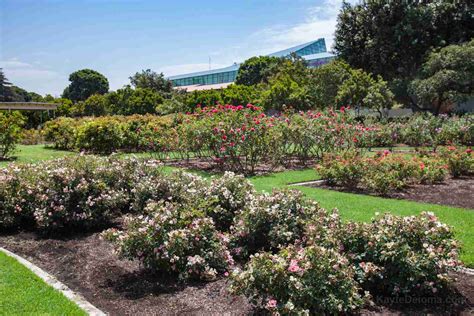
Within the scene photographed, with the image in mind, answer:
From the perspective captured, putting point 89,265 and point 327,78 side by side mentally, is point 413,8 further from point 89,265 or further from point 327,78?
point 89,265

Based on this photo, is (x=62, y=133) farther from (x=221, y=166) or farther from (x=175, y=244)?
(x=175, y=244)

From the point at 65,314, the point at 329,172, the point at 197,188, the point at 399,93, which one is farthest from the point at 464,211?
the point at 399,93

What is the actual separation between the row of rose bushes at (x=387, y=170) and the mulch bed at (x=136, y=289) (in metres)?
4.67

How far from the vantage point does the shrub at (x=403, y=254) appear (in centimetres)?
405

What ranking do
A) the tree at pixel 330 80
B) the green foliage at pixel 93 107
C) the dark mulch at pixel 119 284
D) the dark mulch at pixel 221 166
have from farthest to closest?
the green foliage at pixel 93 107 < the tree at pixel 330 80 < the dark mulch at pixel 221 166 < the dark mulch at pixel 119 284

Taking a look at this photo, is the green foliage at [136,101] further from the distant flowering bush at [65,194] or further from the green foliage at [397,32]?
the distant flowering bush at [65,194]

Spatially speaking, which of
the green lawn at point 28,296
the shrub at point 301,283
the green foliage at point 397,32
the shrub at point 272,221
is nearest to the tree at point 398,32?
the green foliage at point 397,32

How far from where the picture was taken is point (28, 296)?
4.43 m

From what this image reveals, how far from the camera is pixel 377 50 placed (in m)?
31.7

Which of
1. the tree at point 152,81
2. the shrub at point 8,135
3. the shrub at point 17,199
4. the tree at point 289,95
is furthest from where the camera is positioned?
the tree at point 152,81

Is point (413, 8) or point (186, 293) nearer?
point (186, 293)

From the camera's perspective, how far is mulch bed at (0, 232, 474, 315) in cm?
409

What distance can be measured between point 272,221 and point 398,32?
28869mm

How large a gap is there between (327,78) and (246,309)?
25.4m
